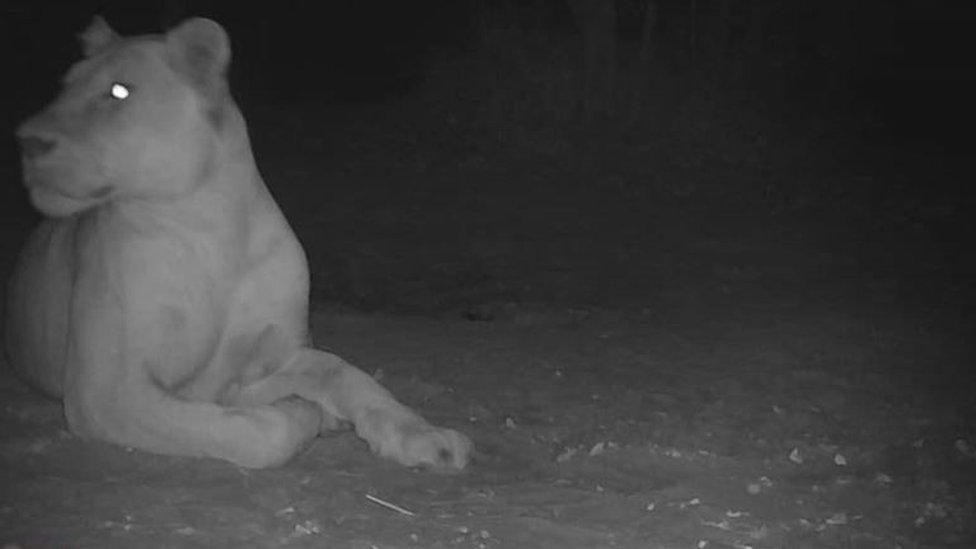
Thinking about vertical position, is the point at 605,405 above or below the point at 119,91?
below

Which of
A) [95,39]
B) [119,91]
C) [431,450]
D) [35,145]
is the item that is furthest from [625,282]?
[35,145]

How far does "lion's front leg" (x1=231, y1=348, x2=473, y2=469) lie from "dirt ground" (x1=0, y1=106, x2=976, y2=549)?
90mm

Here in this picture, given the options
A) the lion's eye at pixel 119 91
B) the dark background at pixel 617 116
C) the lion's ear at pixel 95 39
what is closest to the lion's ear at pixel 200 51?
the lion's eye at pixel 119 91

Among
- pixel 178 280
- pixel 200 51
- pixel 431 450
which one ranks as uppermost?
pixel 200 51

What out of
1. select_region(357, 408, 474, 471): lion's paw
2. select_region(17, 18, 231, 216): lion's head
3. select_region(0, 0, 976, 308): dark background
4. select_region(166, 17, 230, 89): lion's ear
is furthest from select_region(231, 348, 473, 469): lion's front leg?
select_region(0, 0, 976, 308): dark background

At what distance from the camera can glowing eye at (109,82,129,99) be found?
4113 mm

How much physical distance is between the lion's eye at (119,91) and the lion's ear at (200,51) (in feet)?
0.59

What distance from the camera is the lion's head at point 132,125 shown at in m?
4.02

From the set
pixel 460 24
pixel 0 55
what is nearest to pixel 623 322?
pixel 460 24

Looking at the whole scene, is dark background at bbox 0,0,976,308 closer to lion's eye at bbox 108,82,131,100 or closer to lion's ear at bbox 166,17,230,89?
lion's ear at bbox 166,17,230,89

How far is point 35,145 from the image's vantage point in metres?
4.02

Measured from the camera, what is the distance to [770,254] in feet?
27.9

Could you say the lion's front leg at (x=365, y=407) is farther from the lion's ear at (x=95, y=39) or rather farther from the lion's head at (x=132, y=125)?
the lion's ear at (x=95, y=39)

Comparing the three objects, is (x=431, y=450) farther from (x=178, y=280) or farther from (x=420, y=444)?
(x=178, y=280)
